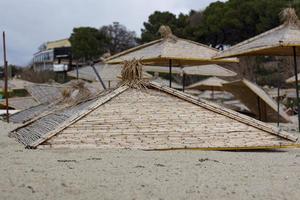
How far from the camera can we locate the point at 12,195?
11.6 ft

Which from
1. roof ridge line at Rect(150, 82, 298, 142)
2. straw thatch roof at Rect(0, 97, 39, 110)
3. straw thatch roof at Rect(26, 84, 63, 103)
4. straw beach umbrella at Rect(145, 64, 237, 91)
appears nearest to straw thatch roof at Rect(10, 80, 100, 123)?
straw thatch roof at Rect(26, 84, 63, 103)

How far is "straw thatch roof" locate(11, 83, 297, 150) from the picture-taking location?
6.49 meters

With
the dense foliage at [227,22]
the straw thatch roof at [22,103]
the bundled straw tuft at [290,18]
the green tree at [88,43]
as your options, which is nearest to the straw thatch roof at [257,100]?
the bundled straw tuft at [290,18]

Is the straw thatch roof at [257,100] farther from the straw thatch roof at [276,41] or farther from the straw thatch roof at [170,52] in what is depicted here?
the straw thatch roof at [276,41]

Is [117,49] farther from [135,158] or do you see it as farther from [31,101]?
[135,158]

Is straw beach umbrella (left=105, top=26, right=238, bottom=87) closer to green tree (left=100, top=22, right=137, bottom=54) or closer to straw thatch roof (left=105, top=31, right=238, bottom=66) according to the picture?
straw thatch roof (left=105, top=31, right=238, bottom=66)

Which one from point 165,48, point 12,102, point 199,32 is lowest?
point 12,102

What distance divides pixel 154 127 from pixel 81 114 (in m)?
0.95

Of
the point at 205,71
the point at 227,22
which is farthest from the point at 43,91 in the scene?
the point at 227,22

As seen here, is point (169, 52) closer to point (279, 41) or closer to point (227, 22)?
point (279, 41)

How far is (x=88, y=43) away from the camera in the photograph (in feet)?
151

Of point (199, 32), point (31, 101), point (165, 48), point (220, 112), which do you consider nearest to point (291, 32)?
point (165, 48)

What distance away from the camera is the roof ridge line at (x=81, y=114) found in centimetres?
636

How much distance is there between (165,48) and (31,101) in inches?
320
